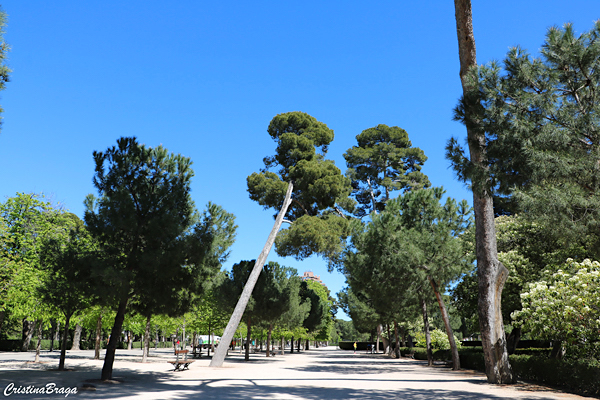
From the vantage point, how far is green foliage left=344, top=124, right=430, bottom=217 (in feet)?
105

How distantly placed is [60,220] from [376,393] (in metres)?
20.4

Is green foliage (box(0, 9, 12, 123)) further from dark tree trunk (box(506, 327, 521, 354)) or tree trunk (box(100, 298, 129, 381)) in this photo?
dark tree trunk (box(506, 327, 521, 354))

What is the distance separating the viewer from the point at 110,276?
34.3ft

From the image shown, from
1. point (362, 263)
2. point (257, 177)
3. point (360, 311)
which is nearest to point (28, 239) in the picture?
point (257, 177)

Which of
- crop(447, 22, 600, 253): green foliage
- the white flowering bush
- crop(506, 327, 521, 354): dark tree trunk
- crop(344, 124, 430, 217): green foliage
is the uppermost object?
crop(344, 124, 430, 217): green foliage

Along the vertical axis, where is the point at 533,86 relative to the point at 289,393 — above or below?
above

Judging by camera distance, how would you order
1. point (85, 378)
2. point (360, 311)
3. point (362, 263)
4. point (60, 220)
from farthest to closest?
point (360, 311)
point (60, 220)
point (362, 263)
point (85, 378)

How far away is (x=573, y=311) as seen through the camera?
1023cm

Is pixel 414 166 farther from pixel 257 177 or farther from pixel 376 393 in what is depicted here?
pixel 376 393
